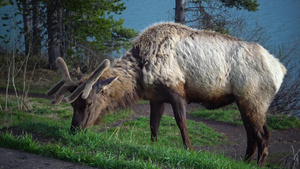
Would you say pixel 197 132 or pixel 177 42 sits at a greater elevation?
pixel 177 42

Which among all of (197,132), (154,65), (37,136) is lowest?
(197,132)

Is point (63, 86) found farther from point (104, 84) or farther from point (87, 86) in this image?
point (104, 84)

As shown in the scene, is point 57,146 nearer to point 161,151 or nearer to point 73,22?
point 161,151

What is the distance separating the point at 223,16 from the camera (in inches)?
568

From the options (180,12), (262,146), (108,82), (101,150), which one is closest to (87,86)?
(108,82)

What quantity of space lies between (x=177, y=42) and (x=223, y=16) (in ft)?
26.9

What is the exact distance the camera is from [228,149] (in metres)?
8.32

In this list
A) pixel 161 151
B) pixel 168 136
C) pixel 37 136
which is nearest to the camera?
pixel 161 151

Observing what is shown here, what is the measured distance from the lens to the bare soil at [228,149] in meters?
4.27

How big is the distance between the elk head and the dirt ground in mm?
1405

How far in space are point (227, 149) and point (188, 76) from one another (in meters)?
2.48

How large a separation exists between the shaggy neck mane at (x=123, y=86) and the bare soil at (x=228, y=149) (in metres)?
1.75

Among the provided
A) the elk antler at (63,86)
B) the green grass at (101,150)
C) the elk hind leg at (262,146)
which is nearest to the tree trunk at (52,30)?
the elk antler at (63,86)

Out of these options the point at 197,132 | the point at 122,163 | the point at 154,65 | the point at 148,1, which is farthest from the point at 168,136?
the point at 148,1
